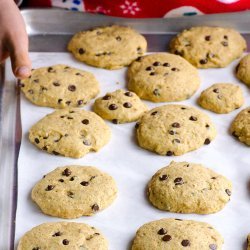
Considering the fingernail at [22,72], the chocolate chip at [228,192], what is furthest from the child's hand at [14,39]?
the chocolate chip at [228,192]

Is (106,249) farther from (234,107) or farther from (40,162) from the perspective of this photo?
(234,107)

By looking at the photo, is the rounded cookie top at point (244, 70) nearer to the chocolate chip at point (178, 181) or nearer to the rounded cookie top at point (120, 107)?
the rounded cookie top at point (120, 107)

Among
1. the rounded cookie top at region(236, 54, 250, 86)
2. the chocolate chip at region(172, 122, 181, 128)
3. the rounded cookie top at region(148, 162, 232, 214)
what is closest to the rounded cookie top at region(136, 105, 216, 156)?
the chocolate chip at region(172, 122, 181, 128)

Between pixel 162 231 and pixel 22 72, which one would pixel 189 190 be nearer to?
pixel 162 231

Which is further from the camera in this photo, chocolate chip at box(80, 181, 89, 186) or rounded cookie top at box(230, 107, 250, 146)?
rounded cookie top at box(230, 107, 250, 146)

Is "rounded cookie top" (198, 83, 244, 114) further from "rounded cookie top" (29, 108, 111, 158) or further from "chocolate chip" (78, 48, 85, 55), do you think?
"chocolate chip" (78, 48, 85, 55)
